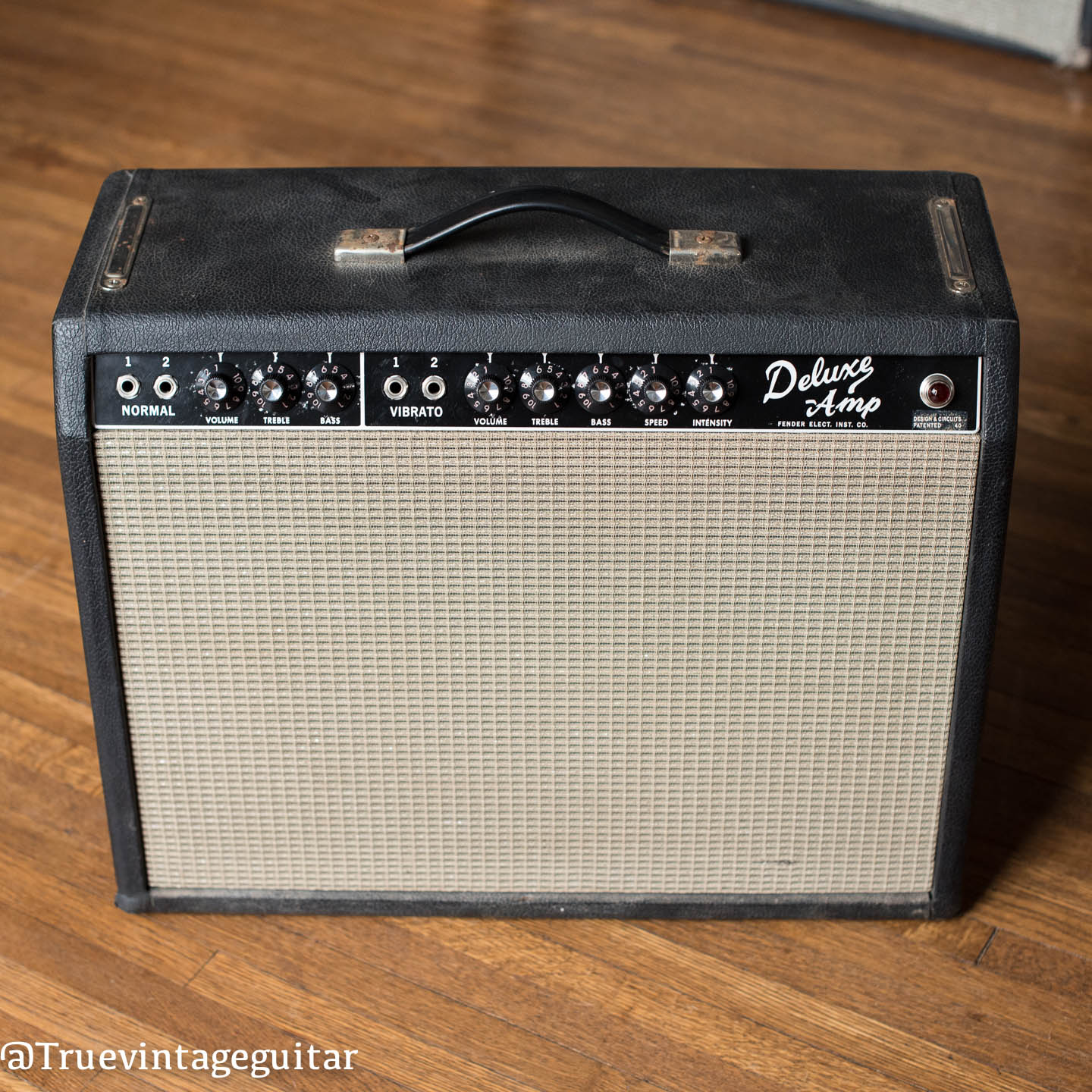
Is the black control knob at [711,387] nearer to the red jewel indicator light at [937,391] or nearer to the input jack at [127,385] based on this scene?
the red jewel indicator light at [937,391]

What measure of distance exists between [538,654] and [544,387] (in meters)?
0.22

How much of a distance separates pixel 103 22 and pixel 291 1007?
2.25 m

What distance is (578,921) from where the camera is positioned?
1.39m

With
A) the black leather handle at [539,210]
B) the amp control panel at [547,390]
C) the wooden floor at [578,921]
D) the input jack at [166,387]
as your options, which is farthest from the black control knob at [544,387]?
the wooden floor at [578,921]

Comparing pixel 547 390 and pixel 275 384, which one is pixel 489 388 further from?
pixel 275 384

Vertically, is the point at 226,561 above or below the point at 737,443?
below

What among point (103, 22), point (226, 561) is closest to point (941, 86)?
point (103, 22)

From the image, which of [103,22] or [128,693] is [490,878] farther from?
[103,22]

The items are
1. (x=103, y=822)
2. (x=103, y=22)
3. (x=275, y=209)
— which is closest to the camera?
(x=275, y=209)

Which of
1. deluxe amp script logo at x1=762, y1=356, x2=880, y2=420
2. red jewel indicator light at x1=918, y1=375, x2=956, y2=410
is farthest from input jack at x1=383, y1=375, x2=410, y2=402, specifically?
red jewel indicator light at x1=918, y1=375, x2=956, y2=410

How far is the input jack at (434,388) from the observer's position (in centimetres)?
113

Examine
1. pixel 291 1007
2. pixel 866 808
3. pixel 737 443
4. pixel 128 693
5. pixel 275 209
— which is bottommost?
pixel 291 1007

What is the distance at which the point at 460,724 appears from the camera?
1267 millimetres

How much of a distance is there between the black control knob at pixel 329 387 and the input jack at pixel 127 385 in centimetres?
12
